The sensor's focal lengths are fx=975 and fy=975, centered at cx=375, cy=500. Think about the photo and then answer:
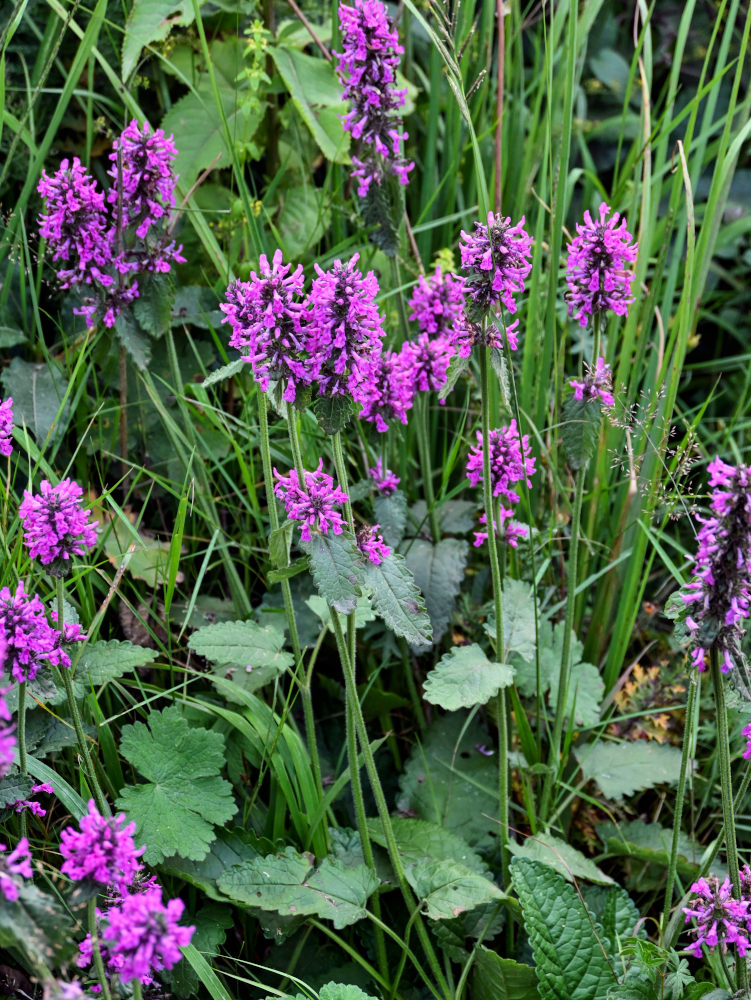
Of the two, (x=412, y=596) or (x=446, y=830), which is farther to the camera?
(x=446, y=830)

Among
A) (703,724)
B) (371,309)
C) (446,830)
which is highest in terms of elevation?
(371,309)

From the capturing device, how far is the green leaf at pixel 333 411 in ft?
5.76

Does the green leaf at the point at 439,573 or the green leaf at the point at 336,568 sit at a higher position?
the green leaf at the point at 336,568

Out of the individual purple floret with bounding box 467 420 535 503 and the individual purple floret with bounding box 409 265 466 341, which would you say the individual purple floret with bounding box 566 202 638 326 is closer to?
the individual purple floret with bounding box 467 420 535 503

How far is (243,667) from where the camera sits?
2393mm

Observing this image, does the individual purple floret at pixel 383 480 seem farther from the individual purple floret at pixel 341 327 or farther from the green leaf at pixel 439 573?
the individual purple floret at pixel 341 327

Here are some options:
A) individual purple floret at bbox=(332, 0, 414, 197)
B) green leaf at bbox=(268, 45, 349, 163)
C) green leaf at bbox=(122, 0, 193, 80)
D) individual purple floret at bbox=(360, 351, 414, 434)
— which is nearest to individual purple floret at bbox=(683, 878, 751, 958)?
individual purple floret at bbox=(360, 351, 414, 434)

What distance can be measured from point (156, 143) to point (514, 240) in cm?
106

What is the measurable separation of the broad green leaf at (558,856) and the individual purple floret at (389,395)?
1.04 meters

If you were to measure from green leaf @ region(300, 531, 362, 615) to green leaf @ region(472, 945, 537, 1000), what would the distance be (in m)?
0.85

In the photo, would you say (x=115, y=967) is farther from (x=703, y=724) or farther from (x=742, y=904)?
Answer: (x=703, y=724)

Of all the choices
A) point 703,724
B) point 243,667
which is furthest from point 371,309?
point 703,724

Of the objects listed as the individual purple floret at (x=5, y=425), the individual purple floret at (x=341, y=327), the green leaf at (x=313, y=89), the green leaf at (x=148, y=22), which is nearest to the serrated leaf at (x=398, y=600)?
the individual purple floret at (x=341, y=327)

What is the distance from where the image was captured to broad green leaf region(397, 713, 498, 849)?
2.44 meters
